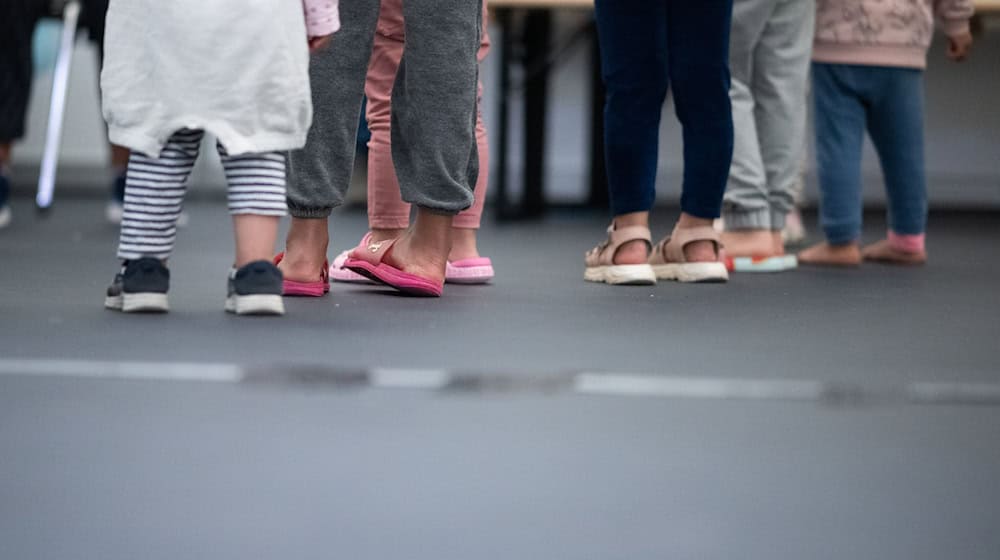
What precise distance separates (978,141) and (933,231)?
149cm

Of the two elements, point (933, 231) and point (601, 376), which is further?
point (933, 231)

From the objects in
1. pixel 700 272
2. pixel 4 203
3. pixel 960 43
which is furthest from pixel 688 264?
pixel 4 203

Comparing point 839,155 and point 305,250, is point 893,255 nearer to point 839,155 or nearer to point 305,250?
point 839,155

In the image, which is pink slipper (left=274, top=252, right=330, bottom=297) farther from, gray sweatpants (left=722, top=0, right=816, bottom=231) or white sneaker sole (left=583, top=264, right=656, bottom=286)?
gray sweatpants (left=722, top=0, right=816, bottom=231)

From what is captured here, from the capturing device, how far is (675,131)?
5.43 meters

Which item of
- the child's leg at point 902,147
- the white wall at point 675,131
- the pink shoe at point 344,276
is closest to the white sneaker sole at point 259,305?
the pink shoe at point 344,276

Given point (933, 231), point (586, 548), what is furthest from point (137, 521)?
point (933, 231)

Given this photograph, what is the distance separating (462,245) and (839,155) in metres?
0.90

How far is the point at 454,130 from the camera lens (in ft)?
6.86

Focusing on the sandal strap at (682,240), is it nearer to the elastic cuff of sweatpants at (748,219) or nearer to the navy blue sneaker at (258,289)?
the elastic cuff of sweatpants at (748,219)

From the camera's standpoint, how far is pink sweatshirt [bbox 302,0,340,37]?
6.09ft

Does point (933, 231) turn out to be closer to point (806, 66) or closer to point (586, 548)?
point (806, 66)

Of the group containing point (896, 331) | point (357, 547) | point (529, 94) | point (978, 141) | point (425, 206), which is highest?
point (357, 547)

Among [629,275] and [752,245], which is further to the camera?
[752,245]
